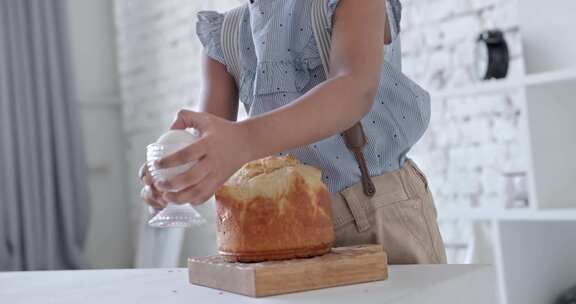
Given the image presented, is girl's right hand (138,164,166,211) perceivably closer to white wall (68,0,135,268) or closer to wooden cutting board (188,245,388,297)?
wooden cutting board (188,245,388,297)

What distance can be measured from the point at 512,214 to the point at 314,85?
123 cm

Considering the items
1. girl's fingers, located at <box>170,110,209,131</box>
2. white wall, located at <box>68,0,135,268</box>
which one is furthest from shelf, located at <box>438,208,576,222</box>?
white wall, located at <box>68,0,135,268</box>

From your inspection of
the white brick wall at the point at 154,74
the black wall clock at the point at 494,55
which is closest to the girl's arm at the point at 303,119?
the black wall clock at the point at 494,55

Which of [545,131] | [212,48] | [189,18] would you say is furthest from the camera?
[189,18]

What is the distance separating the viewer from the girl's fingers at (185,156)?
818 millimetres

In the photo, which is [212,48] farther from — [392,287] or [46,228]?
[46,228]

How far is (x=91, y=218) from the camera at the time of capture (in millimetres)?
4531

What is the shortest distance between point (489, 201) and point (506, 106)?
32 centimetres

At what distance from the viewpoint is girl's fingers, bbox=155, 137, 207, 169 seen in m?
0.82

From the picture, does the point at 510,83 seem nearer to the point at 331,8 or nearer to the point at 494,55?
the point at 494,55

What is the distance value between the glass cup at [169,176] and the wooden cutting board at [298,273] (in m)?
0.07

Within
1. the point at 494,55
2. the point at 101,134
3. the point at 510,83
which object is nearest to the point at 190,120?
the point at 510,83

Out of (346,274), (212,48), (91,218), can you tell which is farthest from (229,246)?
(91,218)

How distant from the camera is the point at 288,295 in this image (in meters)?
0.88
